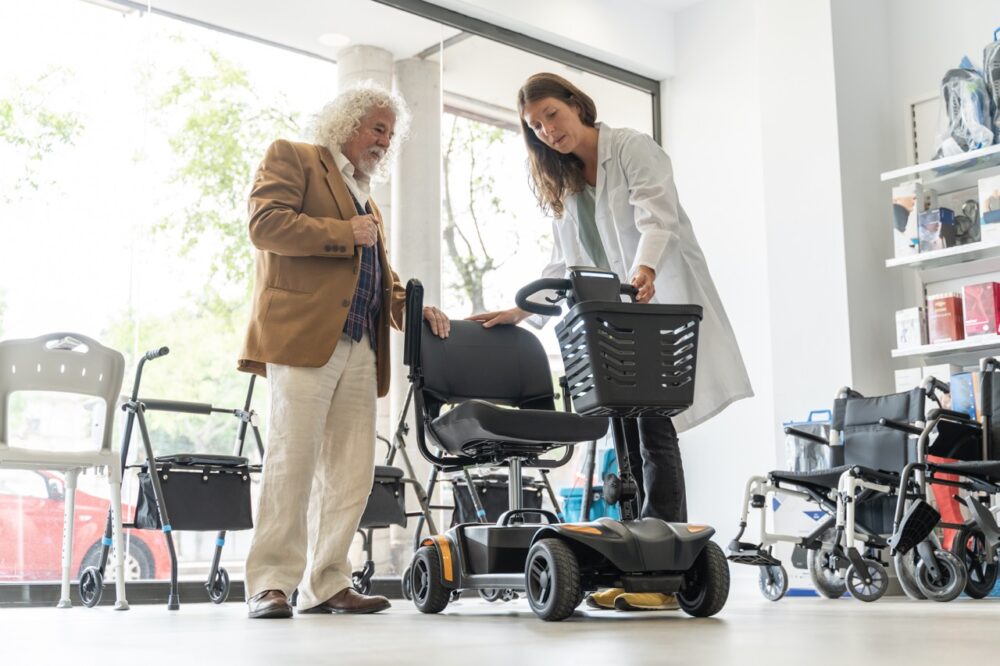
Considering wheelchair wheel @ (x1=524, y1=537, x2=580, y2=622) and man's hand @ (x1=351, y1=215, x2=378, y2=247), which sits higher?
man's hand @ (x1=351, y1=215, x2=378, y2=247)

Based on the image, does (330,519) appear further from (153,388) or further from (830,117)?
(830,117)

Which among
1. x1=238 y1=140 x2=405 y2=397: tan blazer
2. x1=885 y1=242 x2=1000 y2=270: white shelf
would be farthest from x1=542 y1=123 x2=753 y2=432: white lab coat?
A: x1=885 y1=242 x2=1000 y2=270: white shelf

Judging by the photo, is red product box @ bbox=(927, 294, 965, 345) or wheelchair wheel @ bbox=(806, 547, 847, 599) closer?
wheelchair wheel @ bbox=(806, 547, 847, 599)

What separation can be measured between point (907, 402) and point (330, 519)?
8.42ft

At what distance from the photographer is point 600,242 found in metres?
3.05

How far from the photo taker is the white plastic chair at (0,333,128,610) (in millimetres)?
3537

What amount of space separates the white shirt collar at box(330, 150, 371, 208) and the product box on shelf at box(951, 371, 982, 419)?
269cm

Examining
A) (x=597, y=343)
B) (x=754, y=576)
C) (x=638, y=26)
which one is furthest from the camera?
(x=638, y=26)

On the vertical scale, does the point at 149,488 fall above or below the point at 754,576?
above

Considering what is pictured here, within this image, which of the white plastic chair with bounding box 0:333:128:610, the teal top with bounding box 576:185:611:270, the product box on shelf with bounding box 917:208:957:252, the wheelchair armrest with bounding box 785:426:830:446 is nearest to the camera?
the teal top with bounding box 576:185:611:270

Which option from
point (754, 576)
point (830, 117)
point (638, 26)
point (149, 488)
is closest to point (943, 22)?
point (830, 117)

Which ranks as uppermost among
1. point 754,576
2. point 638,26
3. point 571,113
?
point 638,26

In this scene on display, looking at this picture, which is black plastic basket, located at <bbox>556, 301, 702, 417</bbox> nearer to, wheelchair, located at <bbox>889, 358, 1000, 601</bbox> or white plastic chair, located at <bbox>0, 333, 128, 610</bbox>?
wheelchair, located at <bbox>889, 358, 1000, 601</bbox>

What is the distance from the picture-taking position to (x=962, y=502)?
12.9 feet
